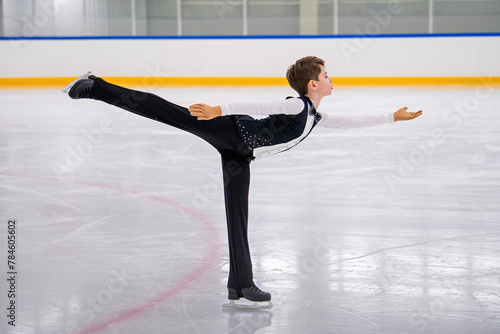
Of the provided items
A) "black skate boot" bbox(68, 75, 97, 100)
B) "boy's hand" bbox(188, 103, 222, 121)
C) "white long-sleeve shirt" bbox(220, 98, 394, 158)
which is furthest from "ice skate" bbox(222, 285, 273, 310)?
"black skate boot" bbox(68, 75, 97, 100)

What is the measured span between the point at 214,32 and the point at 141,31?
5.39 ft

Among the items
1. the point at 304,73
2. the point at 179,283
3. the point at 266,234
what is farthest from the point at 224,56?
the point at 304,73

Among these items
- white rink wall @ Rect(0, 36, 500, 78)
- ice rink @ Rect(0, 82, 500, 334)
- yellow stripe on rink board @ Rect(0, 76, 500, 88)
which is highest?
white rink wall @ Rect(0, 36, 500, 78)

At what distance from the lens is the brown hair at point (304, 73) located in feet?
9.51

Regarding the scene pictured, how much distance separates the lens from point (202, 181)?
5.47 meters

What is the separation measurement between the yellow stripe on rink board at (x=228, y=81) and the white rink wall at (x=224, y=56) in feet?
0.31

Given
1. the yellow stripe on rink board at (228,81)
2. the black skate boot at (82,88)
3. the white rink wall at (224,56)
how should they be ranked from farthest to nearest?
the white rink wall at (224,56) < the yellow stripe on rink board at (228,81) < the black skate boot at (82,88)

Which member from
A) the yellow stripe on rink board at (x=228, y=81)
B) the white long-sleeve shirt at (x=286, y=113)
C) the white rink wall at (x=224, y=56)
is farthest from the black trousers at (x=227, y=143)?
the white rink wall at (x=224, y=56)

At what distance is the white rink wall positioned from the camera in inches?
583

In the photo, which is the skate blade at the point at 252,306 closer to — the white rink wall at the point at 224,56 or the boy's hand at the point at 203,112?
the boy's hand at the point at 203,112

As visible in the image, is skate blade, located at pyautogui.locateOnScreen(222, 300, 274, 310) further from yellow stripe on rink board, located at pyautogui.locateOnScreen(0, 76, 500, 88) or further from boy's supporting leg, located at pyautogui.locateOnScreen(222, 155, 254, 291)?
yellow stripe on rink board, located at pyautogui.locateOnScreen(0, 76, 500, 88)

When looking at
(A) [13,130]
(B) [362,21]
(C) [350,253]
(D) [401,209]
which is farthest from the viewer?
(B) [362,21]

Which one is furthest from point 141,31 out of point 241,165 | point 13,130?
point 241,165

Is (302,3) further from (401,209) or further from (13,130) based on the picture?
(401,209)
